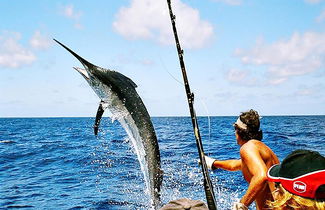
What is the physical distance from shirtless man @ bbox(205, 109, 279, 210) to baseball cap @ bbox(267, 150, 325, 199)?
1.64m

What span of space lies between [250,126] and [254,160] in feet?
1.95

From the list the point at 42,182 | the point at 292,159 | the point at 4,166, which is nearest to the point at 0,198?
the point at 42,182

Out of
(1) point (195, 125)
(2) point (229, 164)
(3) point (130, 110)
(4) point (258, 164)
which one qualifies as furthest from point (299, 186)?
(2) point (229, 164)

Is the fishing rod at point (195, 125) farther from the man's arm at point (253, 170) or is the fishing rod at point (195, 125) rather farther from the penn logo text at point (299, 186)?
the penn logo text at point (299, 186)

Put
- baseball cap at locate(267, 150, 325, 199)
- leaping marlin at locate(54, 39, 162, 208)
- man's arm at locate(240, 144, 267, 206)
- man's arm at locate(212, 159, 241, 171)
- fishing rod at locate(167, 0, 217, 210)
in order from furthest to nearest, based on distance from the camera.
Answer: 1. man's arm at locate(212, 159, 241, 171)
2. leaping marlin at locate(54, 39, 162, 208)
3. man's arm at locate(240, 144, 267, 206)
4. fishing rod at locate(167, 0, 217, 210)
5. baseball cap at locate(267, 150, 325, 199)

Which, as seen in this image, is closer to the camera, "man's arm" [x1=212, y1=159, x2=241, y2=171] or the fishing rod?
the fishing rod

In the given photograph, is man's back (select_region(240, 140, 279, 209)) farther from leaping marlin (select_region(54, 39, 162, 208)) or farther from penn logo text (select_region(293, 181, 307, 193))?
penn logo text (select_region(293, 181, 307, 193))

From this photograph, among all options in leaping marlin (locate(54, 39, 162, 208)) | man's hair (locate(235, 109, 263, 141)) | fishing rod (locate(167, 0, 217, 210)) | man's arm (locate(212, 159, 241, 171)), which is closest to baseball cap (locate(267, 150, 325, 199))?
fishing rod (locate(167, 0, 217, 210))

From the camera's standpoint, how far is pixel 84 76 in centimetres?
405

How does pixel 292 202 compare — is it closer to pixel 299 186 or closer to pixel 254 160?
pixel 299 186

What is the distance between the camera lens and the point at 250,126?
412 cm

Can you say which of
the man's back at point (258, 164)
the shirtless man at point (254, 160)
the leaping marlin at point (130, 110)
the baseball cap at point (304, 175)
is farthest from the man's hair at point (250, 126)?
the baseball cap at point (304, 175)

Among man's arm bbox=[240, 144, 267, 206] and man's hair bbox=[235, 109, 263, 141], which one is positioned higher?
man's hair bbox=[235, 109, 263, 141]

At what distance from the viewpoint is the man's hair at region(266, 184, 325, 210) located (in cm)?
172
